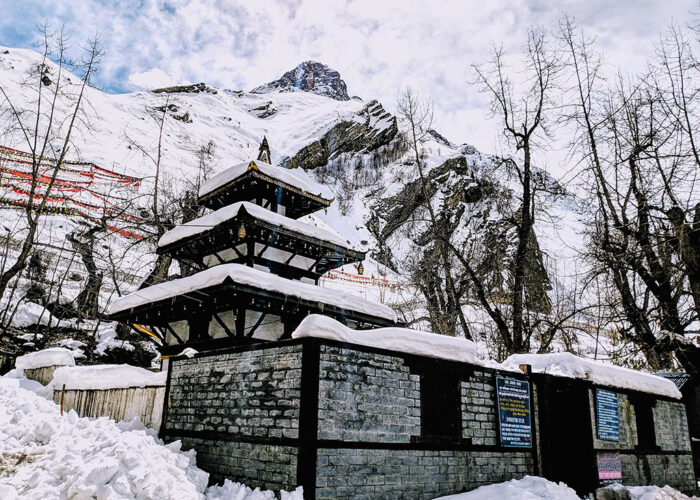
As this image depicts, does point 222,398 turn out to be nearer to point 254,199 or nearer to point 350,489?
point 350,489

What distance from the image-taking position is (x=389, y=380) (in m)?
7.65

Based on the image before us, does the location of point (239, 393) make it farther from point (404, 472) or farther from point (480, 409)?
point (480, 409)

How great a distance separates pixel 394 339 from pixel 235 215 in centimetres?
604

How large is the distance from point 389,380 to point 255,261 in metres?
6.65

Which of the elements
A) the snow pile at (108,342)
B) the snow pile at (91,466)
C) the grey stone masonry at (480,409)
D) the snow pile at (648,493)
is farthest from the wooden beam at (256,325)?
the snow pile at (108,342)

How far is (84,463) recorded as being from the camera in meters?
6.29

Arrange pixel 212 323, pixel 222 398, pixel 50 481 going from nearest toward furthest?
pixel 50 481 < pixel 222 398 < pixel 212 323

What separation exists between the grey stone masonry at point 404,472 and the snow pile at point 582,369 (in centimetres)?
229

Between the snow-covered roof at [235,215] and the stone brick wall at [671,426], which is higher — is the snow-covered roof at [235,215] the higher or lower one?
the higher one

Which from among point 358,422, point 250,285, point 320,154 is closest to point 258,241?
point 250,285

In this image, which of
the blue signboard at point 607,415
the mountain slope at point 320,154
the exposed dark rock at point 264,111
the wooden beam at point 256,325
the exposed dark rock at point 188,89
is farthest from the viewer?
the exposed dark rock at point 264,111

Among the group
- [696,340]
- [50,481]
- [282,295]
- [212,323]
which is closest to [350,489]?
[50,481]

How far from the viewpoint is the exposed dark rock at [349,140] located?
53.9 meters

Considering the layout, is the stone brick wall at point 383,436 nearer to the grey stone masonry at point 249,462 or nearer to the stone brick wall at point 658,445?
the grey stone masonry at point 249,462
